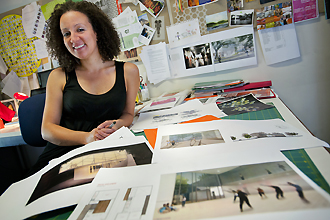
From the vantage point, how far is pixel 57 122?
3.20 feet

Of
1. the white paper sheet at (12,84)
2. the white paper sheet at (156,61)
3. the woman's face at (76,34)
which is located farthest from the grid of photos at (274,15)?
the white paper sheet at (12,84)

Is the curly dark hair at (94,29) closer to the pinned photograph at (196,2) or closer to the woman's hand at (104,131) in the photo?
the woman's hand at (104,131)

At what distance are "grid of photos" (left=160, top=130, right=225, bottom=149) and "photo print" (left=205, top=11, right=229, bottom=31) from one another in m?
0.91

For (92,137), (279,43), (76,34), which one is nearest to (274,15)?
(279,43)

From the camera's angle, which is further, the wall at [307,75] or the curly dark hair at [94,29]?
the wall at [307,75]

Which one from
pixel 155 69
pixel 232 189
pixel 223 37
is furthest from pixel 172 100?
pixel 232 189

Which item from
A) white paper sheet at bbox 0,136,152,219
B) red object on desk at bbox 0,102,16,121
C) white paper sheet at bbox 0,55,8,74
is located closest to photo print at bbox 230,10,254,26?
white paper sheet at bbox 0,136,152,219

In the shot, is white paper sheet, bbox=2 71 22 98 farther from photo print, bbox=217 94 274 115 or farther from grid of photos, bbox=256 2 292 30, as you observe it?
grid of photos, bbox=256 2 292 30

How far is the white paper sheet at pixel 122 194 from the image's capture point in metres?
0.37

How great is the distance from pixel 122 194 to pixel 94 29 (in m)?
0.91

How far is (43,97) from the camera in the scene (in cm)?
114

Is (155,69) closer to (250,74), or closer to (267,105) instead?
(250,74)

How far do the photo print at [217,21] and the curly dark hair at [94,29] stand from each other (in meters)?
0.60

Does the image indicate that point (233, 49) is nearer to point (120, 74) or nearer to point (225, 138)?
point (120, 74)
